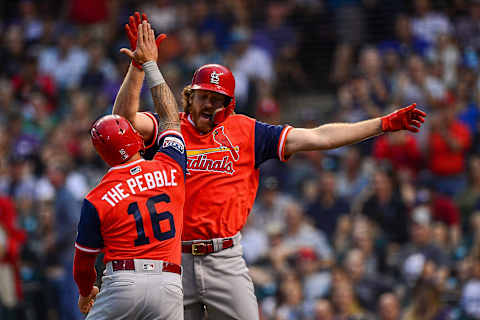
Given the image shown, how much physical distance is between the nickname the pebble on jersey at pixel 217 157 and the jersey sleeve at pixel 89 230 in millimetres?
838

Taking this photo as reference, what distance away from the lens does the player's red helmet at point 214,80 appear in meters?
5.11

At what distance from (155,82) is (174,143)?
0.48 m

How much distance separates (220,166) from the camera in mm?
5145

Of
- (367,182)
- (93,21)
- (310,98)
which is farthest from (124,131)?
(93,21)

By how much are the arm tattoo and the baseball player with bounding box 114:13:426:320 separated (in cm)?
21

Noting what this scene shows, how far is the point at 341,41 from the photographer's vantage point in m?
11.6

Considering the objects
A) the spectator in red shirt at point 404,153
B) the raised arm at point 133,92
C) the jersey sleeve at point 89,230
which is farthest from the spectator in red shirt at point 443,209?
the jersey sleeve at point 89,230

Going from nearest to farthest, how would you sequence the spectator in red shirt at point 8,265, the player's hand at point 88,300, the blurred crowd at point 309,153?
1. the player's hand at point 88,300
2. the blurred crowd at point 309,153
3. the spectator in red shirt at point 8,265

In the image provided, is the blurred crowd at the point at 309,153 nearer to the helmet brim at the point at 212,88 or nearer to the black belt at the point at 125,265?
the black belt at the point at 125,265

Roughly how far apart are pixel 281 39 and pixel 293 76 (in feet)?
2.12

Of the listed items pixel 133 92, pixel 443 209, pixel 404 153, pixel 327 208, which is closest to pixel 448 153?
pixel 404 153

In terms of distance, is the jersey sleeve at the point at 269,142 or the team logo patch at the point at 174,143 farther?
the jersey sleeve at the point at 269,142

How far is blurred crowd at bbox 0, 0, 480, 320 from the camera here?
845cm

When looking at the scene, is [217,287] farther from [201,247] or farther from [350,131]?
[350,131]
